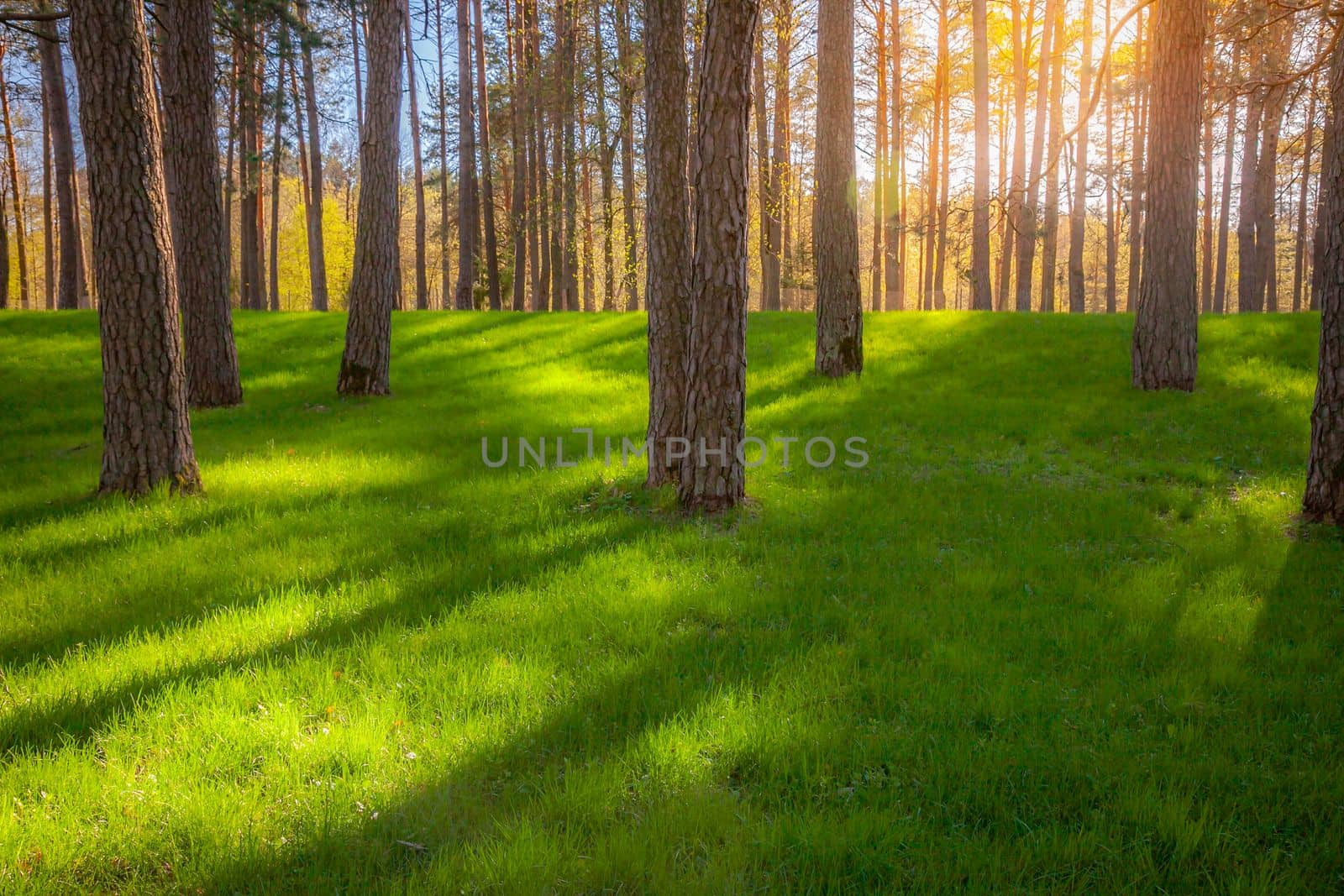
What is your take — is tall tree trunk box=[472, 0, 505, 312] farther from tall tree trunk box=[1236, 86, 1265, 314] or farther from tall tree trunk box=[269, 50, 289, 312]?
tall tree trunk box=[1236, 86, 1265, 314]

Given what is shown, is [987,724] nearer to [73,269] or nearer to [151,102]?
[151,102]

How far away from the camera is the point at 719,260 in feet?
21.6

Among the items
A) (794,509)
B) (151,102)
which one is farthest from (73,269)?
(794,509)

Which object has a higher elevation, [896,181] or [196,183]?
[896,181]

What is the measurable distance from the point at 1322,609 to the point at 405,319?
16.7 m

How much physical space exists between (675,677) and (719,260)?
379 centimetres

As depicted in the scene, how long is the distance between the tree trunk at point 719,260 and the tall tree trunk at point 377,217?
650cm

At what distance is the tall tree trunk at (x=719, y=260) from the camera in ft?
20.9

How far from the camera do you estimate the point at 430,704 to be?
3.77 meters

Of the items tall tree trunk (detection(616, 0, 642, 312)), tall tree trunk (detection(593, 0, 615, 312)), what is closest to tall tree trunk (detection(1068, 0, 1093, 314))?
tall tree trunk (detection(616, 0, 642, 312))

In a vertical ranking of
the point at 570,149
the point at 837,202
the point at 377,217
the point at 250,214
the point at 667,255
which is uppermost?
the point at 570,149

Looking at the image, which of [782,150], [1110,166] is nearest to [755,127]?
[782,150]

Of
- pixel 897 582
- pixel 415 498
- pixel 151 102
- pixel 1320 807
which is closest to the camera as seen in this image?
pixel 1320 807

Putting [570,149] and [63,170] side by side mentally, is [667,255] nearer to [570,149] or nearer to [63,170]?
[63,170]
